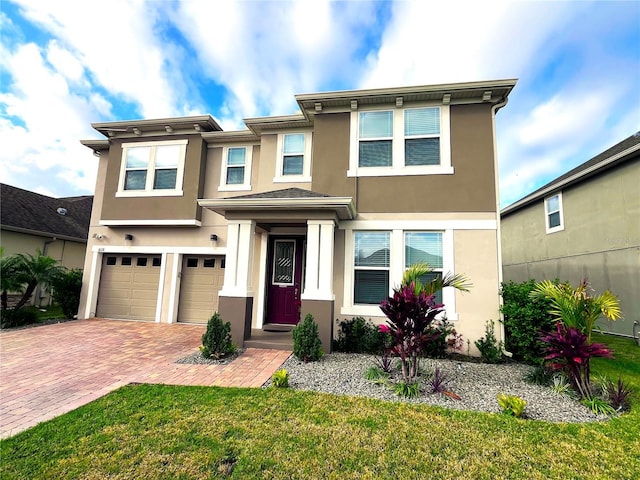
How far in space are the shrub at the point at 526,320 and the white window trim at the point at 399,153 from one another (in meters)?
3.24

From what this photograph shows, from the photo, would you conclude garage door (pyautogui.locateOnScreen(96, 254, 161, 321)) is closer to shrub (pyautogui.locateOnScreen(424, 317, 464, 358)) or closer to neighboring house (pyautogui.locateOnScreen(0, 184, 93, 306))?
neighboring house (pyautogui.locateOnScreen(0, 184, 93, 306))

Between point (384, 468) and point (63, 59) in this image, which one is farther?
point (63, 59)

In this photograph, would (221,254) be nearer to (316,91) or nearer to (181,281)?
(181,281)

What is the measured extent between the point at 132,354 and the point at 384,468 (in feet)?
19.4

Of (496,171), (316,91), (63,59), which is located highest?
(63,59)

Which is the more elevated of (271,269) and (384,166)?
(384,166)

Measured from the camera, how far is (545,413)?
157 inches

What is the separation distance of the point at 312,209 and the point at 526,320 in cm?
511

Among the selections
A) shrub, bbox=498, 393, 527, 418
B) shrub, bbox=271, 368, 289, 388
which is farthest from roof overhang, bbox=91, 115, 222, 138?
shrub, bbox=498, 393, 527, 418

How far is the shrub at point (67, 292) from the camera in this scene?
1048 cm

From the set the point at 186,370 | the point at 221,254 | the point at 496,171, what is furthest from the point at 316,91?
the point at 186,370

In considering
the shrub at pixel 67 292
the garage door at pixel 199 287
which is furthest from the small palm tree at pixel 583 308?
the shrub at pixel 67 292

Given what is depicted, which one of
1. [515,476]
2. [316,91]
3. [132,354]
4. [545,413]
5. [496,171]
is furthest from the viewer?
[316,91]

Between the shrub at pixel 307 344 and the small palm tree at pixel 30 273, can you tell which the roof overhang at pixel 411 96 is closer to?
the shrub at pixel 307 344
